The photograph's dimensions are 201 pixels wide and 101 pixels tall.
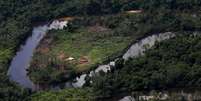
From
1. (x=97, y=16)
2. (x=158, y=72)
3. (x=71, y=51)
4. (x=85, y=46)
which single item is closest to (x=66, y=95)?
(x=158, y=72)

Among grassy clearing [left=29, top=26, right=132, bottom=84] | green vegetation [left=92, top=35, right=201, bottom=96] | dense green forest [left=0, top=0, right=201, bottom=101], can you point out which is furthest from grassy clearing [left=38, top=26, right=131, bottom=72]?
green vegetation [left=92, top=35, right=201, bottom=96]

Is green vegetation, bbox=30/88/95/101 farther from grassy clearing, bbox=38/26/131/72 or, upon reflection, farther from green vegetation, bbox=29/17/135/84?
grassy clearing, bbox=38/26/131/72

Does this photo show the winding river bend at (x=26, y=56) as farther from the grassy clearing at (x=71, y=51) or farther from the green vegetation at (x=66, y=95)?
the green vegetation at (x=66, y=95)

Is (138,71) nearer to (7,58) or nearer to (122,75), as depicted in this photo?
(122,75)

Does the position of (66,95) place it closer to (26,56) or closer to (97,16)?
(26,56)

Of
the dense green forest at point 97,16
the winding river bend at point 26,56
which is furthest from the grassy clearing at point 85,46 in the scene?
the winding river bend at point 26,56

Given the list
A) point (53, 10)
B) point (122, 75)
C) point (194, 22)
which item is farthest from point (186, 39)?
point (53, 10)
